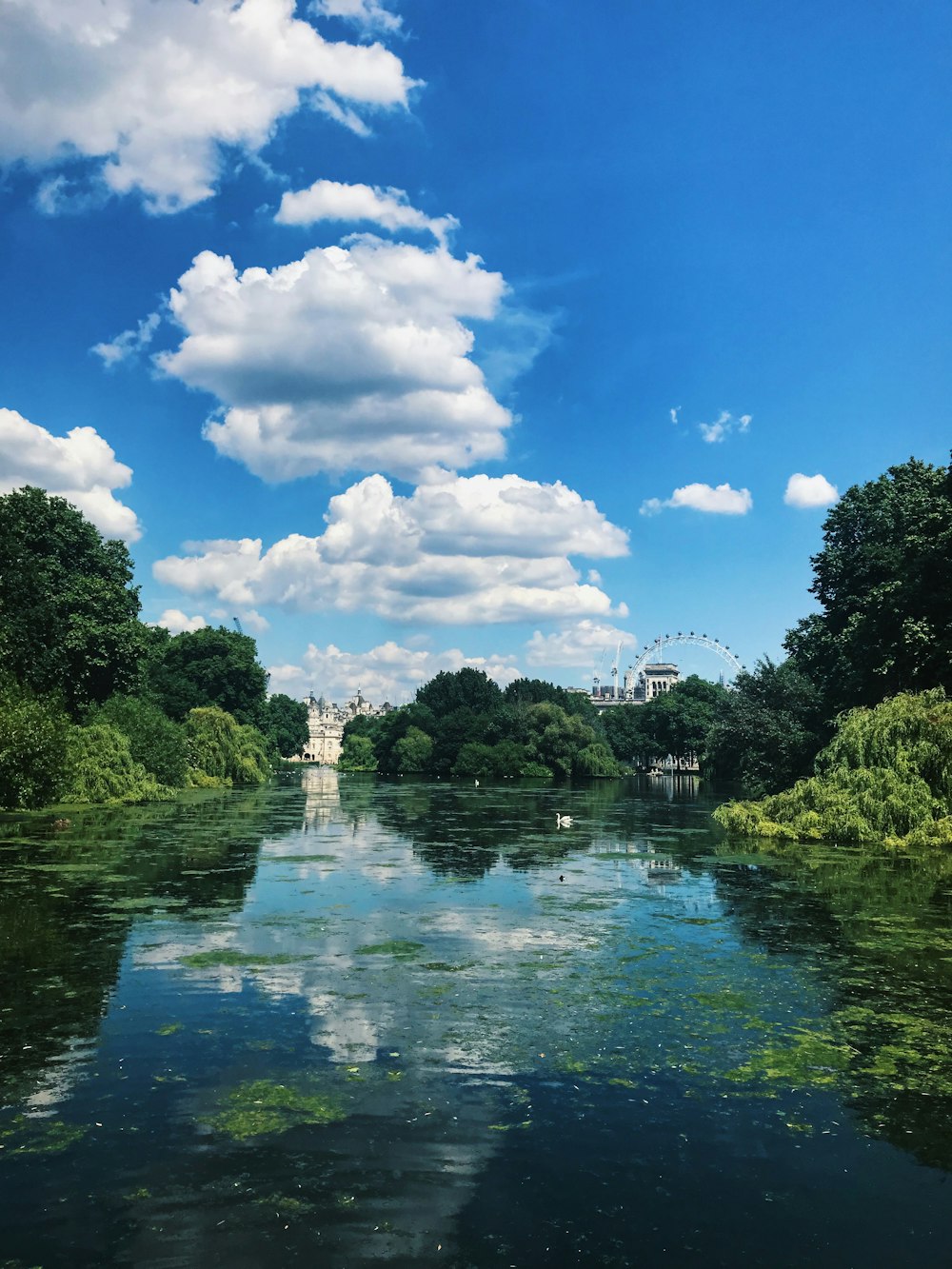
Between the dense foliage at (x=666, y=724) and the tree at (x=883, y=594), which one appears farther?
the dense foliage at (x=666, y=724)

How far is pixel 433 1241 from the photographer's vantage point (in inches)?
299

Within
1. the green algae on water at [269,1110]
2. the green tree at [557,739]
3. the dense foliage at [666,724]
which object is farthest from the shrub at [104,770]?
the dense foliage at [666,724]

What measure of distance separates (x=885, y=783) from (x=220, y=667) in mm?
75212

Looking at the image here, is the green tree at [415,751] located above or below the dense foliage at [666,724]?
below

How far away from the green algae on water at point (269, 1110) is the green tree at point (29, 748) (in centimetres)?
3105

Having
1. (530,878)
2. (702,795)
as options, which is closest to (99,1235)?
(530,878)

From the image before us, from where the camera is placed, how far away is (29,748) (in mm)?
38688

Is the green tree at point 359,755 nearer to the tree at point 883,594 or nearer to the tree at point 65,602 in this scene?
the tree at point 65,602

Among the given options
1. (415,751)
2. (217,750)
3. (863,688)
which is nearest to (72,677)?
(217,750)

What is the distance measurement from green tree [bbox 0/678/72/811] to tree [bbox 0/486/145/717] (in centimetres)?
420

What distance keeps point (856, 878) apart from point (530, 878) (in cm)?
931

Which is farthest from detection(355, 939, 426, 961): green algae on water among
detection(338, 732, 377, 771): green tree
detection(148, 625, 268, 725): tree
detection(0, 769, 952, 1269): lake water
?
detection(338, 732, 377, 771): green tree

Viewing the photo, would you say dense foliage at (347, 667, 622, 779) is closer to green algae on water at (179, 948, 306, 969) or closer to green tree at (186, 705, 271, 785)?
green tree at (186, 705, 271, 785)

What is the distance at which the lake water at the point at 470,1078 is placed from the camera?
7.81 meters
